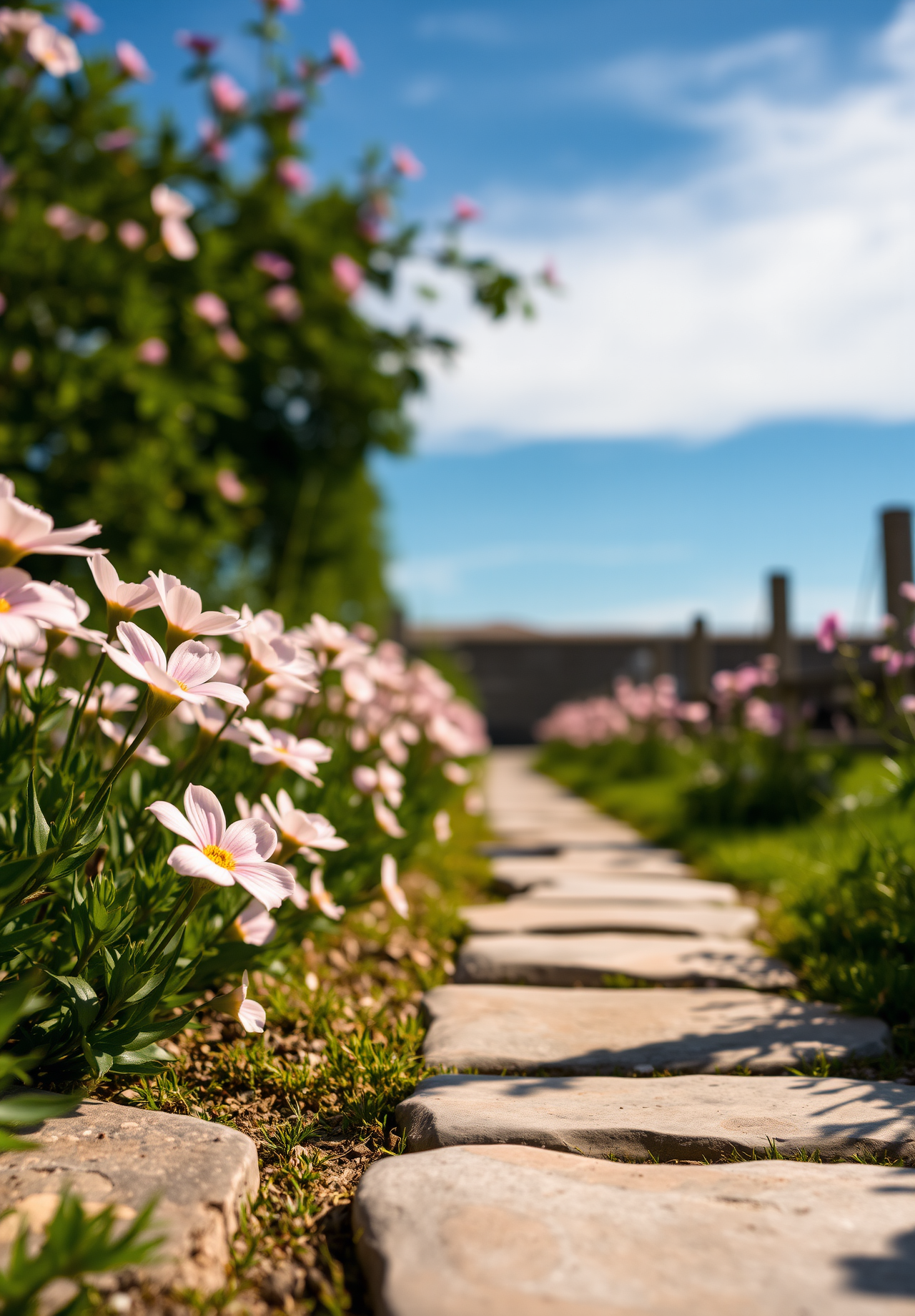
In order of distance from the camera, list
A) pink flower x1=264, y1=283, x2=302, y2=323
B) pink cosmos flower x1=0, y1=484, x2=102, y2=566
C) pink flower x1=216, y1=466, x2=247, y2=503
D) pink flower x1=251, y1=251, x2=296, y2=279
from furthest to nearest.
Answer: pink flower x1=264, y1=283, x2=302, y2=323 → pink flower x1=251, y1=251, x2=296, y2=279 → pink flower x1=216, y1=466, x2=247, y2=503 → pink cosmos flower x1=0, y1=484, x2=102, y2=566

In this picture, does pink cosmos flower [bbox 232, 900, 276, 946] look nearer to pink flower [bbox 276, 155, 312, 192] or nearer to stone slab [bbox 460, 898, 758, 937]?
stone slab [bbox 460, 898, 758, 937]

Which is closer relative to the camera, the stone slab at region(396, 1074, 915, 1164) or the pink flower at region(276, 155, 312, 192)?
the stone slab at region(396, 1074, 915, 1164)

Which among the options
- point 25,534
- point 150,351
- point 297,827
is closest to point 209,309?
point 150,351

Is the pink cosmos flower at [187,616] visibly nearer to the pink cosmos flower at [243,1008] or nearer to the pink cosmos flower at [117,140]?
the pink cosmos flower at [243,1008]

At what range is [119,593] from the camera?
4.46 feet

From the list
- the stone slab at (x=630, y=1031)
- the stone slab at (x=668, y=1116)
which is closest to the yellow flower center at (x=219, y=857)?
the stone slab at (x=668, y=1116)

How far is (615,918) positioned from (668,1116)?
59.1 inches

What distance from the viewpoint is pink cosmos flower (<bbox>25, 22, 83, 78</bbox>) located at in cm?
293

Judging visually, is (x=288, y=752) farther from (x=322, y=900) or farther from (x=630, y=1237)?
(x=630, y=1237)

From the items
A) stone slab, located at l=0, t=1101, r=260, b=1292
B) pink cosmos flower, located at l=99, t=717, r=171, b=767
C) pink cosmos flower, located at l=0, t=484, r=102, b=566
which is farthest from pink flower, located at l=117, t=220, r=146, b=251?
stone slab, located at l=0, t=1101, r=260, b=1292

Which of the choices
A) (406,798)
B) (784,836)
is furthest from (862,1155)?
(784,836)

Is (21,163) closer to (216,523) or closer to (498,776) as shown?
(216,523)

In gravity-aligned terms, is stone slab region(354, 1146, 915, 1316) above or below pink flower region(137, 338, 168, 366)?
below

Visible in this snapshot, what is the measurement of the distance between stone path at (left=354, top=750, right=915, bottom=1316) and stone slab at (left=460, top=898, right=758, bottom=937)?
0.20 meters
